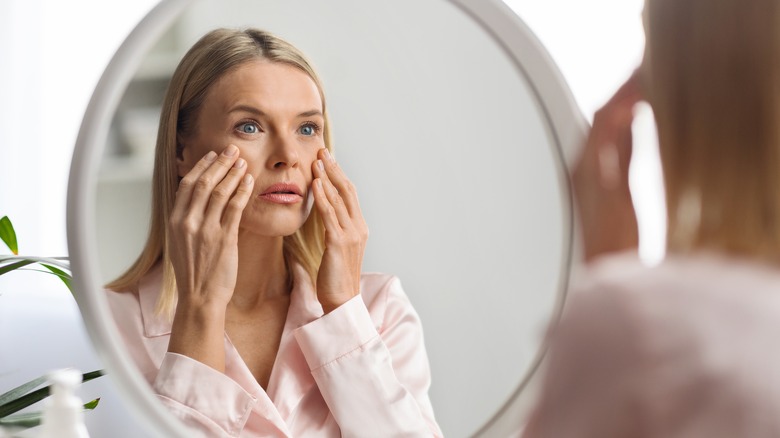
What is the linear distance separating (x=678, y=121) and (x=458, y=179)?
1.06 ft

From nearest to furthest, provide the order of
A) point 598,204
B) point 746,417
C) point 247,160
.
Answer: point 746,417 < point 598,204 < point 247,160

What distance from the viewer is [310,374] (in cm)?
62

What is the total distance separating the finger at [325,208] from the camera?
24.4 inches

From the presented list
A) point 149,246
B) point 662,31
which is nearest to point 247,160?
point 149,246

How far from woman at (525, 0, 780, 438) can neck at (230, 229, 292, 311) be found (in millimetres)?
321

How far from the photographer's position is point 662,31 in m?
0.34

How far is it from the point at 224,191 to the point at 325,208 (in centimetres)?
7

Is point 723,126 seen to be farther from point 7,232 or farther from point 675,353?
point 7,232

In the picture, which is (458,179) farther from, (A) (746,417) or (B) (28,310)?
(B) (28,310)

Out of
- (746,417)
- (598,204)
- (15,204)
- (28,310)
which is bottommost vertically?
(746,417)

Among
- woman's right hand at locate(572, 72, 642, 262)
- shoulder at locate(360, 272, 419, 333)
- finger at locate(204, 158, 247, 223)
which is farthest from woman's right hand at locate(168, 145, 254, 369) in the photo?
woman's right hand at locate(572, 72, 642, 262)

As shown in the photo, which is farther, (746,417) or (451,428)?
(451,428)

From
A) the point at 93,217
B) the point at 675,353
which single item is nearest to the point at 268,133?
the point at 93,217

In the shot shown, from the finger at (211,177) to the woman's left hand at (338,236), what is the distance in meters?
0.06
